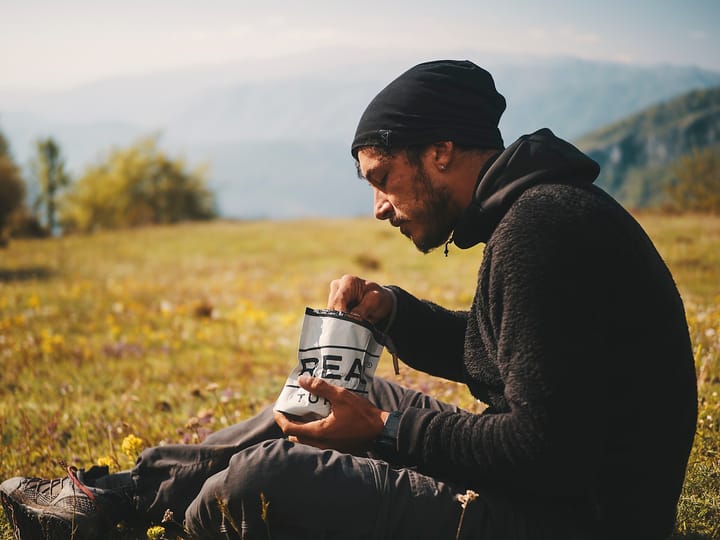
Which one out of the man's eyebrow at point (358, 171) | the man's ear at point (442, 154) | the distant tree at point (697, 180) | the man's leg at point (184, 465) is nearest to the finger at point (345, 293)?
the man's eyebrow at point (358, 171)

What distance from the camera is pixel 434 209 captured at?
9.23 feet

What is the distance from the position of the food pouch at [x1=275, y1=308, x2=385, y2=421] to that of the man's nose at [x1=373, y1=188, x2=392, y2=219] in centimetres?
59

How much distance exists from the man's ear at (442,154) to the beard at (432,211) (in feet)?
0.25

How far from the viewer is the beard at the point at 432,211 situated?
277 cm

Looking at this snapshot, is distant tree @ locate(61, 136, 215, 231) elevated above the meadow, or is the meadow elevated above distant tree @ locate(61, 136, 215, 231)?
distant tree @ locate(61, 136, 215, 231)

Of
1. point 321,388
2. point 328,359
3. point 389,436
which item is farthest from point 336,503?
point 328,359

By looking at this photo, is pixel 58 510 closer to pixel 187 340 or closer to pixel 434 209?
pixel 434 209

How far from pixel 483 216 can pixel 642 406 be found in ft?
2.83

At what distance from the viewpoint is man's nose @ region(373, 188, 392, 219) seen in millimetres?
2928

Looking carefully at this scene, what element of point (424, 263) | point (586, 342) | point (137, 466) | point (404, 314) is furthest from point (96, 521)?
point (424, 263)

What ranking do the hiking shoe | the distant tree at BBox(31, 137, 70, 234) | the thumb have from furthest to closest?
the distant tree at BBox(31, 137, 70, 234) → the hiking shoe → the thumb

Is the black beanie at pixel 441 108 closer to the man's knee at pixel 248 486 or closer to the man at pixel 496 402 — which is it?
the man at pixel 496 402

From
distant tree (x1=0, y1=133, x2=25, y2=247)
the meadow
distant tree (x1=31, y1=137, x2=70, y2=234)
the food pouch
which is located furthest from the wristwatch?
distant tree (x1=31, y1=137, x2=70, y2=234)

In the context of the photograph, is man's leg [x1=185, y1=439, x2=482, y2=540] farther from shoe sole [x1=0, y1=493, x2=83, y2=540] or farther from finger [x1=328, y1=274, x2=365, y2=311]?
shoe sole [x1=0, y1=493, x2=83, y2=540]
